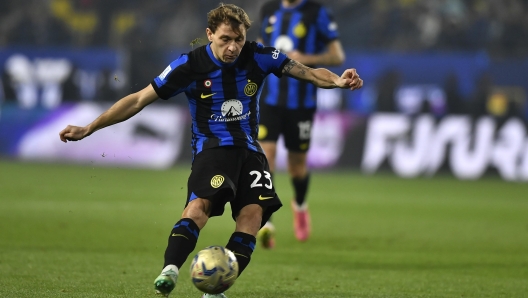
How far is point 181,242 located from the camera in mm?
4969

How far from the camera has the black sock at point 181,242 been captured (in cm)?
490

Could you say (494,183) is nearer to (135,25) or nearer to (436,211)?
(436,211)

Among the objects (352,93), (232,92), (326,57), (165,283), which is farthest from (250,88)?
(352,93)

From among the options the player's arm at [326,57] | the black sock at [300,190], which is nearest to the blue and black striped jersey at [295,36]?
the player's arm at [326,57]

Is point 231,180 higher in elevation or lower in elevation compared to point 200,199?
higher

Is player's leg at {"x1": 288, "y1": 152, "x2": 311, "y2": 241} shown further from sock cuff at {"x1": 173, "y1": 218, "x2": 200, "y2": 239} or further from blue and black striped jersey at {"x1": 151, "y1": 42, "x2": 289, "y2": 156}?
sock cuff at {"x1": 173, "y1": 218, "x2": 200, "y2": 239}

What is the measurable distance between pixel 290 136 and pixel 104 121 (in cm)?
388

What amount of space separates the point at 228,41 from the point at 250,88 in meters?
0.39

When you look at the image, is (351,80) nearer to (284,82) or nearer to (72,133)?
(72,133)

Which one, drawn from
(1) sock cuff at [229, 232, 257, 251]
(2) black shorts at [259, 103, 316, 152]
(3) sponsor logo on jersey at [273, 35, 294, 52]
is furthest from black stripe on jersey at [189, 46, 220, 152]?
(3) sponsor logo on jersey at [273, 35, 294, 52]

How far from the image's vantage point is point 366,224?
1040 cm

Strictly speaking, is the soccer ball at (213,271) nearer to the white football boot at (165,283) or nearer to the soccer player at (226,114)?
the white football boot at (165,283)

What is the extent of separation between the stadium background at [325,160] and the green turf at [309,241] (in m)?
0.03

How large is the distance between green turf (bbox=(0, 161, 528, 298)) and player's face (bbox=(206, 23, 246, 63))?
1.44m
